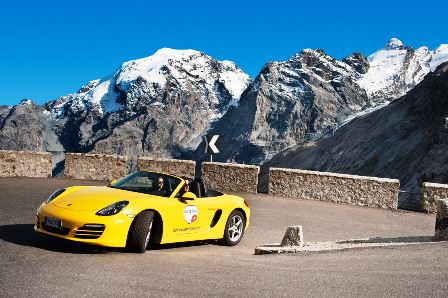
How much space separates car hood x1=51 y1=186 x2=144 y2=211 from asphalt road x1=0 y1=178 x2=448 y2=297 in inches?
24.5

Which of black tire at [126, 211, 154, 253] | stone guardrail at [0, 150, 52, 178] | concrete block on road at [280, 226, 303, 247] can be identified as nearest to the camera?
black tire at [126, 211, 154, 253]

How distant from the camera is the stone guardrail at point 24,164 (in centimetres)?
2178

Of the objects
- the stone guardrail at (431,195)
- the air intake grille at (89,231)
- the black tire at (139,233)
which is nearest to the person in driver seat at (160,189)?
the black tire at (139,233)

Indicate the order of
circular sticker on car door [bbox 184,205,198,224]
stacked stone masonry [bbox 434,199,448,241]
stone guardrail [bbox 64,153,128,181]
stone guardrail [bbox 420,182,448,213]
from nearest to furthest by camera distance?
circular sticker on car door [bbox 184,205,198,224] → stacked stone masonry [bbox 434,199,448,241] → stone guardrail [bbox 420,182,448,213] → stone guardrail [bbox 64,153,128,181]

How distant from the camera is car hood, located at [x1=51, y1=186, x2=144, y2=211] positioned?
8.91 m

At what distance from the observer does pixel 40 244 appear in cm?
891

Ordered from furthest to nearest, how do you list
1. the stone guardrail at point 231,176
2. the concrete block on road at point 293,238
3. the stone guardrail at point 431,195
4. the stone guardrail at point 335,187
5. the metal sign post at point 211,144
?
the stone guardrail at point 231,176 → the metal sign post at point 211,144 → the stone guardrail at point 335,187 → the stone guardrail at point 431,195 → the concrete block on road at point 293,238

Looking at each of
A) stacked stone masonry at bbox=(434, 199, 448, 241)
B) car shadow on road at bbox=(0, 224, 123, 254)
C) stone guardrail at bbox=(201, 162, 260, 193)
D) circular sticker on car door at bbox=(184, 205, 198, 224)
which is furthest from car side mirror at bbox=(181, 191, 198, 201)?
stone guardrail at bbox=(201, 162, 260, 193)

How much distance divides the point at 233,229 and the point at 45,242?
3.54 meters

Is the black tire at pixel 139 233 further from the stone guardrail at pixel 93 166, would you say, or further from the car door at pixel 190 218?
the stone guardrail at pixel 93 166

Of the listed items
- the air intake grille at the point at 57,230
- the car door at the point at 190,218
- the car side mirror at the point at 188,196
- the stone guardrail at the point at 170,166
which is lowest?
the air intake grille at the point at 57,230

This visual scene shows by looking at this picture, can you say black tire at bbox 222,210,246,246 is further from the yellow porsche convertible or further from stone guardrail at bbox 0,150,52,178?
stone guardrail at bbox 0,150,52,178

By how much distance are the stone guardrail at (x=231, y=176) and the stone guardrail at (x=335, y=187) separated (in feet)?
2.18

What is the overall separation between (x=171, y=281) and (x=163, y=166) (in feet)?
50.5
